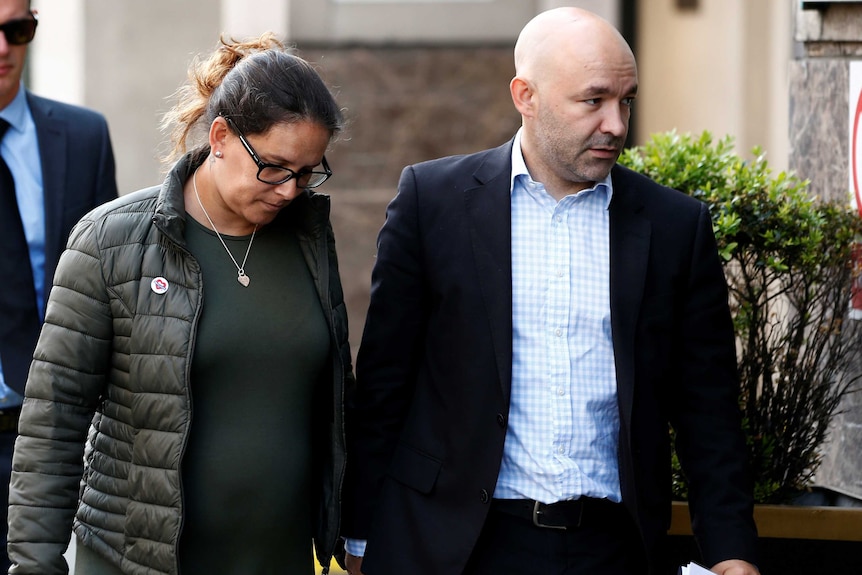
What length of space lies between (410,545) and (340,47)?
5841 mm

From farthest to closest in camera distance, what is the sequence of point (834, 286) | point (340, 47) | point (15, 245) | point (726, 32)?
point (340, 47) < point (726, 32) < point (834, 286) < point (15, 245)

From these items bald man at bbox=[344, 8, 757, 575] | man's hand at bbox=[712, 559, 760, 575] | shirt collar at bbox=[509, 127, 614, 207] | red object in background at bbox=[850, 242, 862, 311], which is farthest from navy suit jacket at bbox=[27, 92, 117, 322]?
red object in background at bbox=[850, 242, 862, 311]

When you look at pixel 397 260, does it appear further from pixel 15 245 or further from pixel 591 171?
pixel 15 245

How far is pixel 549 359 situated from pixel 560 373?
46 mm

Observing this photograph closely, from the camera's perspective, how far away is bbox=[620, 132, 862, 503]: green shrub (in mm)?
4492

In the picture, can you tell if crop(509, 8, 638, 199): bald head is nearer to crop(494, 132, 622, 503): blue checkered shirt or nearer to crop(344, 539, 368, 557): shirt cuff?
crop(494, 132, 622, 503): blue checkered shirt

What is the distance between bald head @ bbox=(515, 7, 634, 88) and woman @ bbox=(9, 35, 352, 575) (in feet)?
1.82

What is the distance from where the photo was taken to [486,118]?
9.00m

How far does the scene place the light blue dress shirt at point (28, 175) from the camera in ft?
13.9

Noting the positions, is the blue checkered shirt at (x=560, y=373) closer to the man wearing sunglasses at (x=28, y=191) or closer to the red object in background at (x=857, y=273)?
the red object in background at (x=857, y=273)

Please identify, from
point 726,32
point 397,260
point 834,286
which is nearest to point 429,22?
point 726,32

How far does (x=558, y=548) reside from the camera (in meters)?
3.46

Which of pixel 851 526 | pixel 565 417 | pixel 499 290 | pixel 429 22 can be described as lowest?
pixel 851 526

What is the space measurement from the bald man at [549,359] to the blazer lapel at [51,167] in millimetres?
1151
